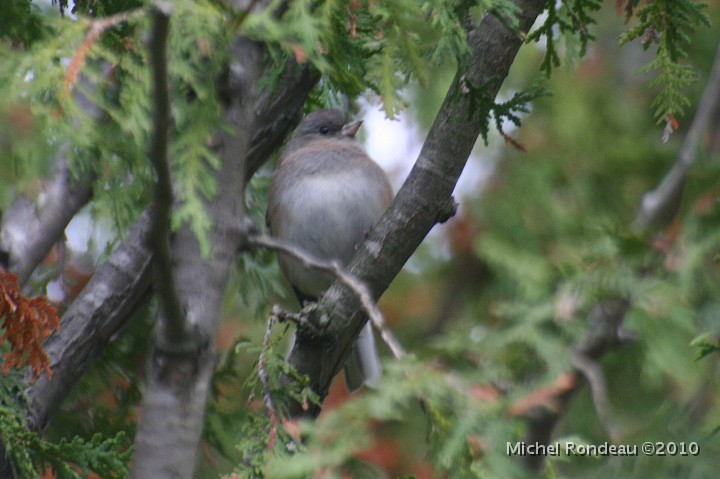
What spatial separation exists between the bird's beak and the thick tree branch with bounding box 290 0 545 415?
4.92 ft

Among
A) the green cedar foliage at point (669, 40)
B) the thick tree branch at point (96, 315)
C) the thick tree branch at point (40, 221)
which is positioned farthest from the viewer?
the thick tree branch at point (40, 221)

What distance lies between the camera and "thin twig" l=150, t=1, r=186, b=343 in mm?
1299

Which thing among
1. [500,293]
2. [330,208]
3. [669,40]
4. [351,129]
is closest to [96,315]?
[330,208]

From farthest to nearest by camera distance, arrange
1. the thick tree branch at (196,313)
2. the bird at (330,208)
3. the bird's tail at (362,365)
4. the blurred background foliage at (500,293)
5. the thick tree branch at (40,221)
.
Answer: the bird's tail at (362,365)
the bird at (330,208)
the thick tree branch at (40,221)
the blurred background foliage at (500,293)
the thick tree branch at (196,313)

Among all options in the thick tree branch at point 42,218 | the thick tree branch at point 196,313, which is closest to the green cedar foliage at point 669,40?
the thick tree branch at point 196,313

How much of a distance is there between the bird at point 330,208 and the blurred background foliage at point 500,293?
0.18 metres

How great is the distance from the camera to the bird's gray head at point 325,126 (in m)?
3.84

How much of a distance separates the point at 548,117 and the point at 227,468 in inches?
115

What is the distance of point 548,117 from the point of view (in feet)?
18.2

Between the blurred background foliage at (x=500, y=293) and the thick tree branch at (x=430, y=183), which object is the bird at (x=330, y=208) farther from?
the thick tree branch at (x=430, y=183)

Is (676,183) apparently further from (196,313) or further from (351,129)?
(196,313)

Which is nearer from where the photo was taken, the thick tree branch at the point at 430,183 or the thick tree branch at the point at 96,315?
the thick tree branch at the point at 430,183

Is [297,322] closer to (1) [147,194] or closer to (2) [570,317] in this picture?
(1) [147,194]

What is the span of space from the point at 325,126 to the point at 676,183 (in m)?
1.68
